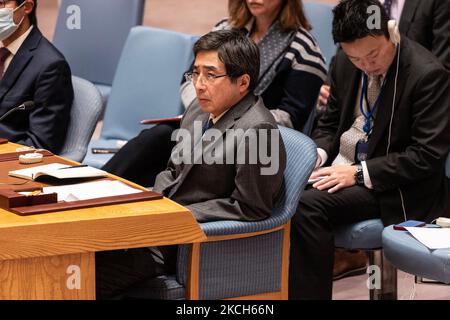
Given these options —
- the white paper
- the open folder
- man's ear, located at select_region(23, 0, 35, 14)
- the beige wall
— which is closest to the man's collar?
→ man's ear, located at select_region(23, 0, 35, 14)

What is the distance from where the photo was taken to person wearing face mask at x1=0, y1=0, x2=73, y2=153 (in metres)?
4.17

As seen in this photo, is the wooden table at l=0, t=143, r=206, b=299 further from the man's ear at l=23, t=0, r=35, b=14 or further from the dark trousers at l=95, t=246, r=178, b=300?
the man's ear at l=23, t=0, r=35, b=14

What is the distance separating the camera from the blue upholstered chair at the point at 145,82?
4891mm

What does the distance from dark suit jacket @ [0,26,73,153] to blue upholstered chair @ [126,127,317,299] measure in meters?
1.21

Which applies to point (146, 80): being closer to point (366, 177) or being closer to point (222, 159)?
point (366, 177)

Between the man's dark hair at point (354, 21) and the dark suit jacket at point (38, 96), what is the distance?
1206mm

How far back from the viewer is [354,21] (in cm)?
363

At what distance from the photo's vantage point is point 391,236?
3.41 meters

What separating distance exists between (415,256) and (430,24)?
137cm

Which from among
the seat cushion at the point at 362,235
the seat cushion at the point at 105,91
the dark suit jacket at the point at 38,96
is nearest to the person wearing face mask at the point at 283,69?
the dark suit jacket at the point at 38,96

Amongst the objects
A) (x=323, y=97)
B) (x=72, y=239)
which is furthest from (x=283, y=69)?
(x=72, y=239)

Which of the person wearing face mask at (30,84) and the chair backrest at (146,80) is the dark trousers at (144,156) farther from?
the chair backrest at (146,80)
